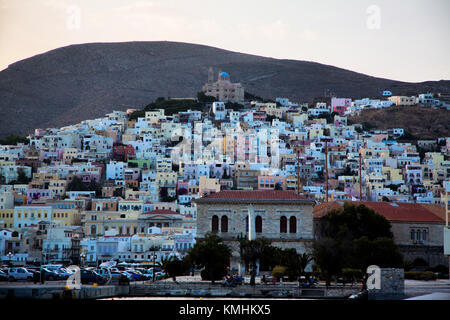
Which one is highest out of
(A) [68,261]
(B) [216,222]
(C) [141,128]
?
(C) [141,128]

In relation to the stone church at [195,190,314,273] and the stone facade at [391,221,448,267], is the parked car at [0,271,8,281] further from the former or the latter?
the stone facade at [391,221,448,267]

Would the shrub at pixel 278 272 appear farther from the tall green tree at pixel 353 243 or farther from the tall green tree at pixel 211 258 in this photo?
the tall green tree at pixel 211 258

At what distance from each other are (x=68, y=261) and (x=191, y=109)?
75682mm

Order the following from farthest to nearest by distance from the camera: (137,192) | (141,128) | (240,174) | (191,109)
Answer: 1. (191,109)
2. (141,128)
3. (240,174)
4. (137,192)

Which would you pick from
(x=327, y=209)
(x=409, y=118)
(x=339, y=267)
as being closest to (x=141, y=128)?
(x=409, y=118)

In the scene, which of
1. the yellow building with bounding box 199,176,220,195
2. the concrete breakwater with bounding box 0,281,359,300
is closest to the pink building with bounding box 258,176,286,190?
the yellow building with bounding box 199,176,220,195

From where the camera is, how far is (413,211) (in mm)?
54438

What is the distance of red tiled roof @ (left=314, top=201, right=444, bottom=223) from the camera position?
2093 inches

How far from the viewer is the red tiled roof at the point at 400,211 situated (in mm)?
53156

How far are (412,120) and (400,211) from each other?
9652 cm

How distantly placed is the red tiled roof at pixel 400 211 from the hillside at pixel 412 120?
3490 inches

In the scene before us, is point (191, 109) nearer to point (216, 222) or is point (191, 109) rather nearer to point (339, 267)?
point (216, 222)

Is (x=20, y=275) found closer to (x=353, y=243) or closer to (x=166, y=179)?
(x=353, y=243)

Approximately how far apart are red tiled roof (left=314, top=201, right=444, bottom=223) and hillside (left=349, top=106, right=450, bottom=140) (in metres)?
88.7
